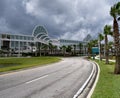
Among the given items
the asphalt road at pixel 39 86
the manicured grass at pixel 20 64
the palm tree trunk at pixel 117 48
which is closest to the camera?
the asphalt road at pixel 39 86

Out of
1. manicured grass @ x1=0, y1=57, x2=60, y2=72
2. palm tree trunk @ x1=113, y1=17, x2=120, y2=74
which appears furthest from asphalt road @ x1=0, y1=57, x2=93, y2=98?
manicured grass @ x1=0, y1=57, x2=60, y2=72

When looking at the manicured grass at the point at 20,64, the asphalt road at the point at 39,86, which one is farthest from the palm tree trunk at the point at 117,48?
the manicured grass at the point at 20,64

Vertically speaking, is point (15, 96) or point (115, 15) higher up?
point (115, 15)

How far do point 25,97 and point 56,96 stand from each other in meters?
1.43

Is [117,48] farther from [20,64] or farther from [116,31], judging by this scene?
[20,64]

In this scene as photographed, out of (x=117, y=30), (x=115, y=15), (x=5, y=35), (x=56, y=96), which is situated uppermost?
(x=5, y=35)

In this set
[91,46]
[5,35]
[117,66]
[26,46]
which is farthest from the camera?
[26,46]

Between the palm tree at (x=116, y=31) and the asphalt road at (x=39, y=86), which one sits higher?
the palm tree at (x=116, y=31)

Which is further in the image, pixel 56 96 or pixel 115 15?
pixel 115 15

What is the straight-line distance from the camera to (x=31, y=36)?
198 meters

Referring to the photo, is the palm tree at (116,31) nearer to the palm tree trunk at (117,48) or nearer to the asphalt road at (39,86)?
the palm tree trunk at (117,48)

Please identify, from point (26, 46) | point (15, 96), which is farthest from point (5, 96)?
point (26, 46)

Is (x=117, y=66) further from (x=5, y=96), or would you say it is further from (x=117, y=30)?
(x=5, y=96)

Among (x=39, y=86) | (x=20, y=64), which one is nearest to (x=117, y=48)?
(x=39, y=86)
